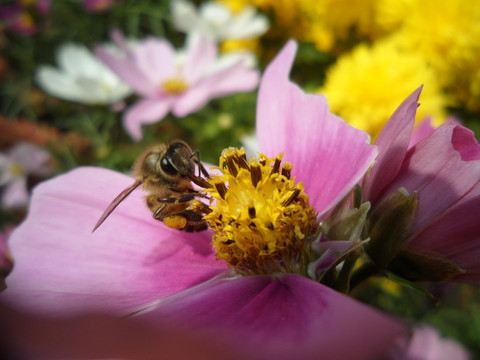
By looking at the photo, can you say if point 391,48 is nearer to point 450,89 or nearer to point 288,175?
point 450,89

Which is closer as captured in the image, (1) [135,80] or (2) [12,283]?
(2) [12,283]

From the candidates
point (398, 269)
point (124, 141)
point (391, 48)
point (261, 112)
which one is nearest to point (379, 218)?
point (398, 269)

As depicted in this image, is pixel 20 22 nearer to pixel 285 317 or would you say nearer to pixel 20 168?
pixel 20 168

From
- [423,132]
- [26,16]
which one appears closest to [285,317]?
[423,132]

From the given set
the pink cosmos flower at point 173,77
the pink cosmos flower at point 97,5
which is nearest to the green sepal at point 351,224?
the pink cosmos flower at point 173,77

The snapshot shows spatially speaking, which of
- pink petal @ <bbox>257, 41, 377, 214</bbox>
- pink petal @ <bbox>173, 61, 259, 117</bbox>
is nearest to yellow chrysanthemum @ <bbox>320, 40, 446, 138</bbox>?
pink petal @ <bbox>173, 61, 259, 117</bbox>

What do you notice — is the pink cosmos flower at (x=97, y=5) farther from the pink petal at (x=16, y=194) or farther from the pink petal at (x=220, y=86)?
the pink petal at (x=220, y=86)
